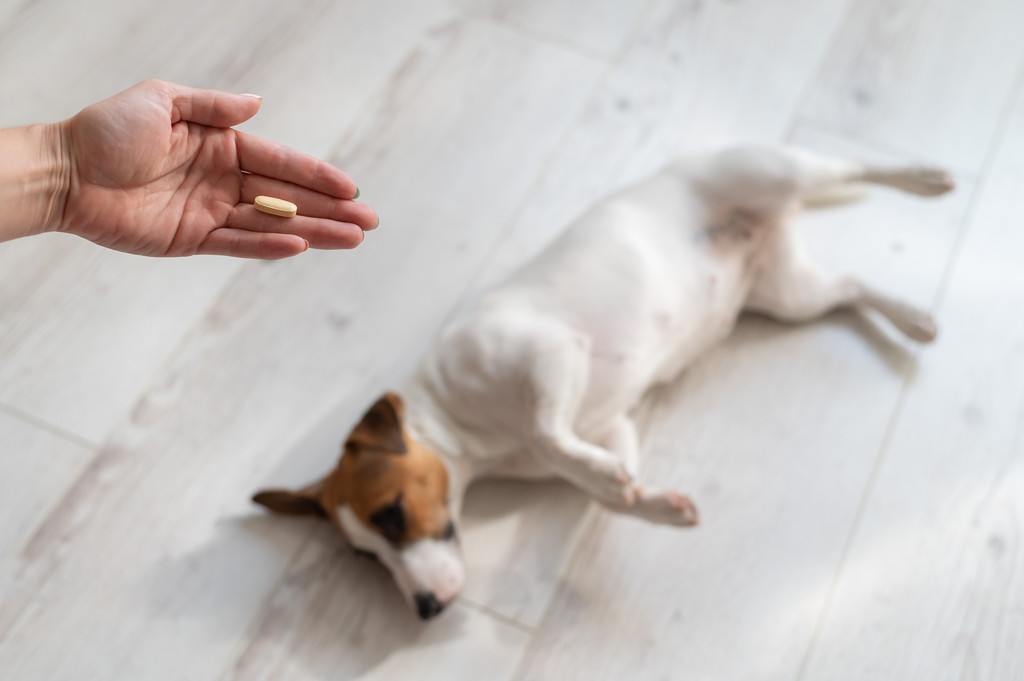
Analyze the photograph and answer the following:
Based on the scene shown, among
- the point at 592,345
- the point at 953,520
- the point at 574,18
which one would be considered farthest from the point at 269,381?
the point at 953,520

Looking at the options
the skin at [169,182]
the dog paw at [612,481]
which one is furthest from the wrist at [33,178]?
the dog paw at [612,481]

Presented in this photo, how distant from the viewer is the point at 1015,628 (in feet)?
4.96

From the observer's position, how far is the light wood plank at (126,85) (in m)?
1.81

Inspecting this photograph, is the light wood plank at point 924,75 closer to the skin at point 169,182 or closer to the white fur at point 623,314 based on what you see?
the white fur at point 623,314

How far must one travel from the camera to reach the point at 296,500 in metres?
1.54

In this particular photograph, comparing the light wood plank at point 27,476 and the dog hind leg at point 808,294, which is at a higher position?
the dog hind leg at point 808,294

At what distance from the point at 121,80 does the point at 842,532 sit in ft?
5.92

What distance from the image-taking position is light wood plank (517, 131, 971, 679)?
5.00ft

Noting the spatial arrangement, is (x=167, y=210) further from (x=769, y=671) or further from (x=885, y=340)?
(x=885, y=340)

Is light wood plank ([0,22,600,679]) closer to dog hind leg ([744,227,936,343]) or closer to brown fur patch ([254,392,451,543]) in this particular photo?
brown fur patch ([254,392,451,543])

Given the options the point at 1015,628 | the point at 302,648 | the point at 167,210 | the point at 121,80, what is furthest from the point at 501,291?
the point at 121,80

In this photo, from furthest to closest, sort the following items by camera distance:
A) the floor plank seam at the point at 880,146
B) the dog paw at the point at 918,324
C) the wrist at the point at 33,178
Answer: the floor plank seam at the point at 880,146 → the dog paw at the point at 918,324 → the wrist at the point at 33,178

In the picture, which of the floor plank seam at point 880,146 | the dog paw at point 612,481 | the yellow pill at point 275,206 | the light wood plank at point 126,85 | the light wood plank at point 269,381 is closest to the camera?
the yellow pill at point 275,206

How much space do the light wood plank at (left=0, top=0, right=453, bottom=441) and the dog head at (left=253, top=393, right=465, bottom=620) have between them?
1.96 ft
